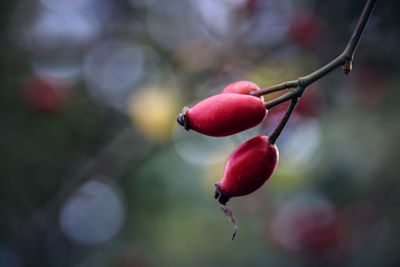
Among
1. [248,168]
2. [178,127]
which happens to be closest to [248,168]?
[248,168]

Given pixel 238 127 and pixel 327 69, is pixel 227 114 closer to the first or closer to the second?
pixel 238 127

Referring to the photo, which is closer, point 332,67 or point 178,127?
point 332,67

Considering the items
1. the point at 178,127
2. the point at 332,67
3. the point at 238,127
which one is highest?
the point at 332,67

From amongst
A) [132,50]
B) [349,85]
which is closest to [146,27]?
[132,50]

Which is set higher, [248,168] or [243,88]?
[243,88]

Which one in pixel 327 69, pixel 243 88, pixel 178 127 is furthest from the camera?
pixel 178 127

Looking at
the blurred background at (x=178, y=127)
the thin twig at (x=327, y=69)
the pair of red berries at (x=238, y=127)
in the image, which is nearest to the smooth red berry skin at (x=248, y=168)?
the pair of red berries at (x=238, y=127)

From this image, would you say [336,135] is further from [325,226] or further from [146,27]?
[146,27]
